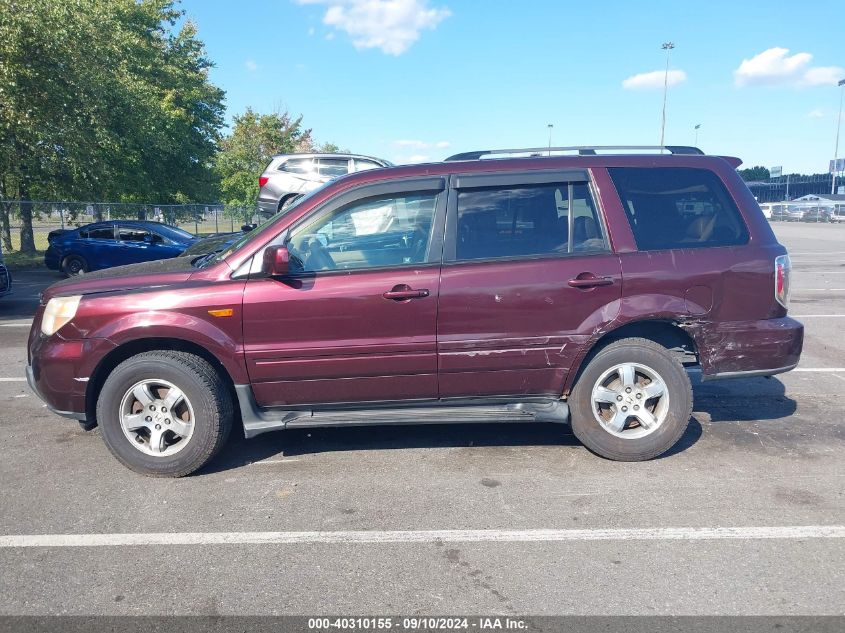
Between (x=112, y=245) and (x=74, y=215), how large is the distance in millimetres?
7389

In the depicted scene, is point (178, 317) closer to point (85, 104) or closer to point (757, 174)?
point (85, 104)

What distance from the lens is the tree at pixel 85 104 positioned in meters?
16.2

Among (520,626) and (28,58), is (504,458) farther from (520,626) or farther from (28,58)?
(28,58)

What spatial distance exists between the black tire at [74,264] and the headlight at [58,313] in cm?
1423

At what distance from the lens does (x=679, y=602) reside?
9.31 feet

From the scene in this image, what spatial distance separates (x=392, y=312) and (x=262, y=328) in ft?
2.71

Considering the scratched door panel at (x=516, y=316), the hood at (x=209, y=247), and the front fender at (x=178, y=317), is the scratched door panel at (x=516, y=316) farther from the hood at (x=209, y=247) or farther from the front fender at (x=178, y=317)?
the hood at (x=209, y=247)

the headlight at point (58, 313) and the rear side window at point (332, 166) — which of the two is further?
the rear side window at point (332, 166)

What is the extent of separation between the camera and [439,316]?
163 inches

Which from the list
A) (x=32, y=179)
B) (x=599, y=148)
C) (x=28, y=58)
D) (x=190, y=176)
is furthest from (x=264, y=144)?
(x=599, y=148)

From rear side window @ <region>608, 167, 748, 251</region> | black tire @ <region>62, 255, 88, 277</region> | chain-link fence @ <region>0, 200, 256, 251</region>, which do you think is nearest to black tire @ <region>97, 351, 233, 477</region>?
rear side window @ <region>608, 167, 748, 251</region>

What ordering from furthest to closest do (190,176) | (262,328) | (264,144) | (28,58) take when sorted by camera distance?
(264,144) < (190,176) < (28,58) < (262,328)

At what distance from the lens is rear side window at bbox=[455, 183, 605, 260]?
429 cm

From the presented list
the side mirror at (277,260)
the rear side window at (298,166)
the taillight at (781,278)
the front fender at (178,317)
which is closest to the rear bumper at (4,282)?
the rear side window at (298,166)
